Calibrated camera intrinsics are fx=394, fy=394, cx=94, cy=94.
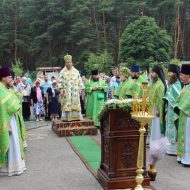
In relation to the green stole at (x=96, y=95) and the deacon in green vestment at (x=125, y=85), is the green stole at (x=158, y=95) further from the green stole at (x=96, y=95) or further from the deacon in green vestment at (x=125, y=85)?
the green stole at (x=96, y=95)

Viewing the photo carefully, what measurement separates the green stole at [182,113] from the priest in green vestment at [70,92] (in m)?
4.36

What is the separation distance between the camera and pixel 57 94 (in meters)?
14.6

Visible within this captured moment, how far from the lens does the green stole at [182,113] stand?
7240 mm

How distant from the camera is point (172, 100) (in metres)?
8.14

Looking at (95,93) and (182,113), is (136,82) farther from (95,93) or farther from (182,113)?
(182,113)

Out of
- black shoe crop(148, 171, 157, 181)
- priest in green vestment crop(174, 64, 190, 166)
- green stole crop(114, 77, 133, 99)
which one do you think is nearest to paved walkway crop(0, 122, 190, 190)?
black shoe crop(148, 171, 157, 181)

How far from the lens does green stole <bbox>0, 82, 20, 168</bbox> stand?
6359mm

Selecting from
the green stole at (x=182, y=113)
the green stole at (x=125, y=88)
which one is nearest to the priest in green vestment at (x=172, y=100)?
the green stole at (x=182, y=113)

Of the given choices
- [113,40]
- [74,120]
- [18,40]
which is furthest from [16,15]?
[74,120]

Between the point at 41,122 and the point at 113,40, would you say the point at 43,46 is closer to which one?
the point at 113,40

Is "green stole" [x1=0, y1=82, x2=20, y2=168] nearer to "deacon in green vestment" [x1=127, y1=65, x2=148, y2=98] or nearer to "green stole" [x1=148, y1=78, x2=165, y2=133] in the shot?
"green stole" [x1=148, y1=78, x2=165, y2=133]

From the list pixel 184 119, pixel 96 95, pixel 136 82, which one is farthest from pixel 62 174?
pixel 96 95

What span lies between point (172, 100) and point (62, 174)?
291 cm

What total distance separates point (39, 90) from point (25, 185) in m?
8.71
